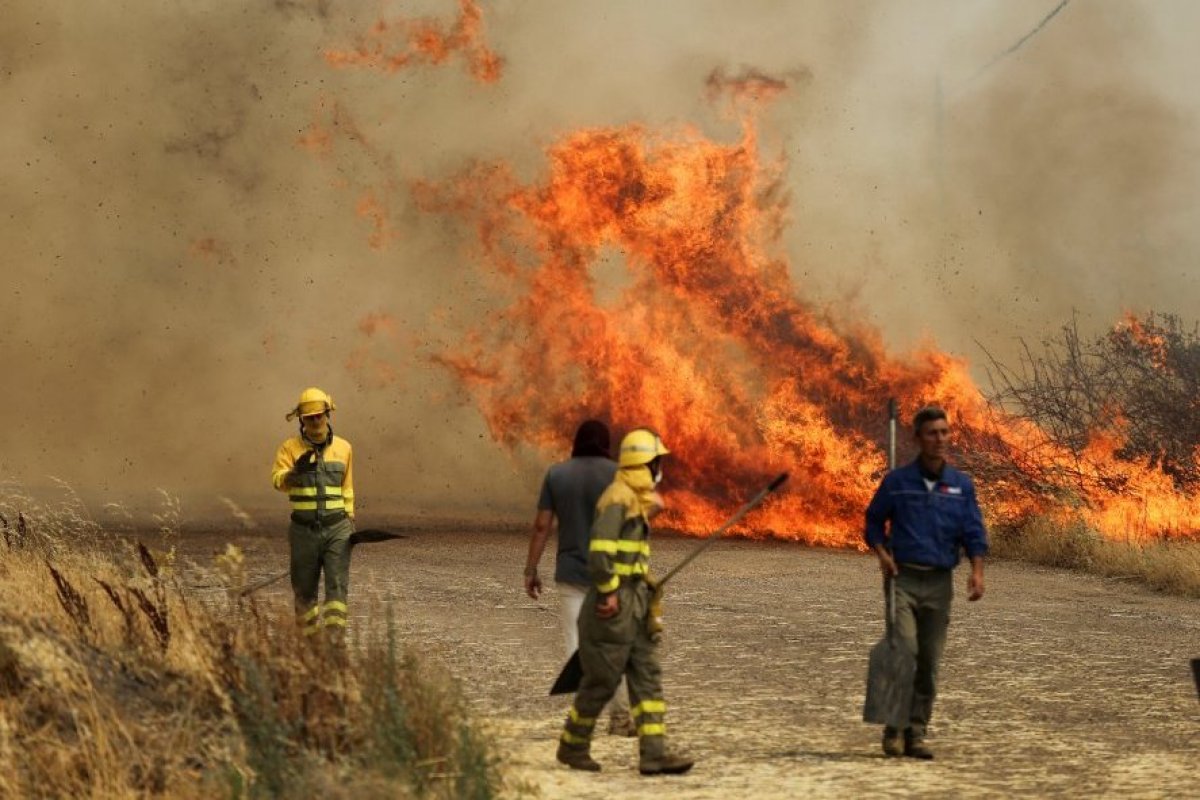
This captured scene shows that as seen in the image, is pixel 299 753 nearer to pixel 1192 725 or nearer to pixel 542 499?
pixel 542 499

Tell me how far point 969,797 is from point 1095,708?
3.20m

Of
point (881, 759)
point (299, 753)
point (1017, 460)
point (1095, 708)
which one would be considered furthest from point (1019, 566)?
point (299, 753)

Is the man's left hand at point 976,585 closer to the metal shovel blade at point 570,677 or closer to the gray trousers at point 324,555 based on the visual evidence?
the metal shovel blade at point 570,677

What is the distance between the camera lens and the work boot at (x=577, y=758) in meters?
8.30

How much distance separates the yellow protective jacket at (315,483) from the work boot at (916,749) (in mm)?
4477

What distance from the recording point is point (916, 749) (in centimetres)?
891

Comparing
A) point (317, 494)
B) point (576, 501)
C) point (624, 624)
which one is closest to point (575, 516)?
point (576, 501)

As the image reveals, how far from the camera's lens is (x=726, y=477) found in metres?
29.2

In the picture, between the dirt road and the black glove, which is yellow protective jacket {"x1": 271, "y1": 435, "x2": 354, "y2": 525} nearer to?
the black glove

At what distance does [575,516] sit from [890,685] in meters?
1.97

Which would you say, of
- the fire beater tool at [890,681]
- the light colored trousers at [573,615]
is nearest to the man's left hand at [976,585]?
the fire beater tool at [890,681]

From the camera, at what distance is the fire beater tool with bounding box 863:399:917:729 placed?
29.2ft

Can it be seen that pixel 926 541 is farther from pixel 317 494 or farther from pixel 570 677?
pixel 317 494

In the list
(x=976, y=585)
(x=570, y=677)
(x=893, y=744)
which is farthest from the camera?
(x=976, y=585)
